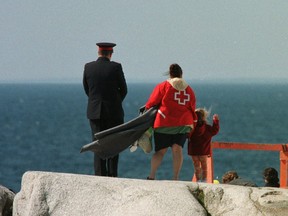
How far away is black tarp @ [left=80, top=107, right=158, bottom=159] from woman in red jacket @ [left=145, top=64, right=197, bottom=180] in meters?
0.21

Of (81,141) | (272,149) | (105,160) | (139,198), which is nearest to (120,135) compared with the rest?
(105,160)

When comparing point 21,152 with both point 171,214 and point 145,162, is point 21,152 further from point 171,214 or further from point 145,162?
point 171,214

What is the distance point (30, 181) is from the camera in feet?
36.2

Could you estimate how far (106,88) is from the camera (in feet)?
40.9

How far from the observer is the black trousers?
12539mm

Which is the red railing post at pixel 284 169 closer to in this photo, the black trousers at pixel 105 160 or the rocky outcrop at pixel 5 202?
the black trousers at pixel 105 160

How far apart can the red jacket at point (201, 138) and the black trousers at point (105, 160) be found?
877mm

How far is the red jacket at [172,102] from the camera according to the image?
39.0 feet

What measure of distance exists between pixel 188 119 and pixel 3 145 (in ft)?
304

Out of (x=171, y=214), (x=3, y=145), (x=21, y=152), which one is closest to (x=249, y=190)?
(x=171, y=214)

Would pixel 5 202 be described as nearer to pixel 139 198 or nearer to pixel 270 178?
pixel 139 198

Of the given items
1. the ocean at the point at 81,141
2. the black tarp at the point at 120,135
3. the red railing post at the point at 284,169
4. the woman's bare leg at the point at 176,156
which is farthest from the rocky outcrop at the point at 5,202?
the ocean at the point at 81,141

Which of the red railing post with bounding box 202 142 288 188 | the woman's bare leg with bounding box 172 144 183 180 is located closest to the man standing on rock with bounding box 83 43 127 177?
the woman's bare leg with bounding box 172 144 183 180

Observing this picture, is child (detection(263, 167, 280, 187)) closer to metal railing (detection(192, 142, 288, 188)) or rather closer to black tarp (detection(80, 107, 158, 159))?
metal railing (detection(192, 142, 288, 188))
